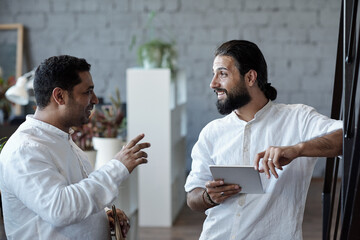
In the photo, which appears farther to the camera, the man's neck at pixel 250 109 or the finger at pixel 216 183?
the man's neck at pixel 250 109

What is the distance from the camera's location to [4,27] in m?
7.55

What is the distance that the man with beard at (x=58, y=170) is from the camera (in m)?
1.92

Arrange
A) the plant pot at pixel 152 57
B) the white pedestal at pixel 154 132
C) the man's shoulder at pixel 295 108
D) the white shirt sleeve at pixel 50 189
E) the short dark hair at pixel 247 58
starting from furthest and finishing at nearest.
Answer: the plant pot at pixel 152 57, the white pedestal at pixel 154 132, the short dark hair at pixel 247 58, the man's shoulder at pixel 295 108, the white shirt sleeve at pixel 50 189

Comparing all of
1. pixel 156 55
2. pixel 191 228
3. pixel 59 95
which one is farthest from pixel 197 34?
pixel 59 95

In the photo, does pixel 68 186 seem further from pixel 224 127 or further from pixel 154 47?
pixel 154 47

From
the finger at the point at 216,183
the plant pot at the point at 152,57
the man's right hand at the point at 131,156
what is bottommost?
the finger at the point at 216,183

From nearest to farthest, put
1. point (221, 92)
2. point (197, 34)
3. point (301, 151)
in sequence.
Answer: point (301, 151) → point (221, 92) → point (197, 34)

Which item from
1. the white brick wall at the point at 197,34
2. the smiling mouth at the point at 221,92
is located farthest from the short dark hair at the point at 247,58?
the white brick wall at the point at 197,34

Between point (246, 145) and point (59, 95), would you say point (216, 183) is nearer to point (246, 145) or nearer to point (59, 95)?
point (246, 145)

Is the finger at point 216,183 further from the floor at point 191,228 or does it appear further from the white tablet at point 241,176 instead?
the floor at point 191,228

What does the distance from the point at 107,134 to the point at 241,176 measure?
192cm

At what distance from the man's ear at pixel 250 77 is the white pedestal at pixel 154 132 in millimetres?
2871

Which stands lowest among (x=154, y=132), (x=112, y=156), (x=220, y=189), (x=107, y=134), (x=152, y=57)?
(x=154, y=132)

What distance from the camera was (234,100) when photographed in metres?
2.36
